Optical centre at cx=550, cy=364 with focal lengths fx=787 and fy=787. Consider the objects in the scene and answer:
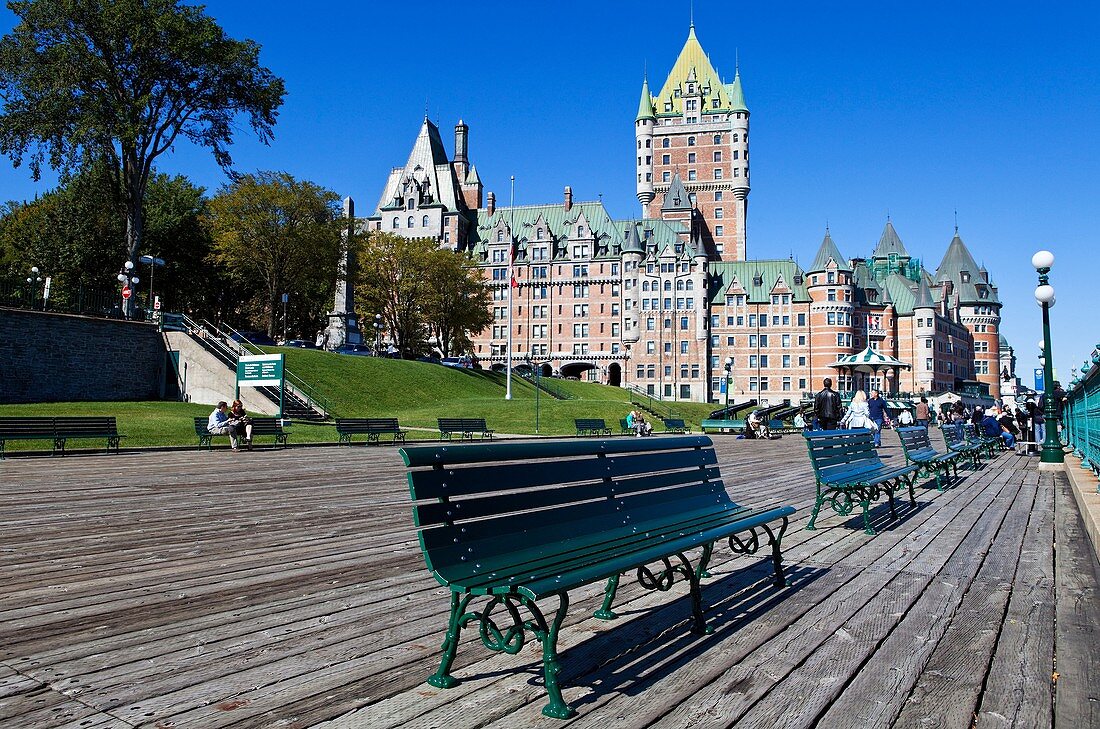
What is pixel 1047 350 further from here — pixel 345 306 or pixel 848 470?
pixel 345 306

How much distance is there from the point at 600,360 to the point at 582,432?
5803 centimetres

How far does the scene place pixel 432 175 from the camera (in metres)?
92.9

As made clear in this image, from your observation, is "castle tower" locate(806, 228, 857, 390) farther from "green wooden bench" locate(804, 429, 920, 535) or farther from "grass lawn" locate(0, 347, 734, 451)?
"green wooden bench" locate(804, 429, 920, 535)

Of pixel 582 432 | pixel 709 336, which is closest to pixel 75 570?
pixel 582 432

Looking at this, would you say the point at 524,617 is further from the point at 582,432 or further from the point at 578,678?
the point at 582,432

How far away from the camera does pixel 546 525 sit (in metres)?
4.31

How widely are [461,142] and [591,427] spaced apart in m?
77.0

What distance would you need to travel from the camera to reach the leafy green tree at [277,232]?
50344mm

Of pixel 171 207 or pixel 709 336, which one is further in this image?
pixel 709 336

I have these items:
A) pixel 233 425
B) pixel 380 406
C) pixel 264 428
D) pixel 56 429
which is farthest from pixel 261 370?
pixel 380 406

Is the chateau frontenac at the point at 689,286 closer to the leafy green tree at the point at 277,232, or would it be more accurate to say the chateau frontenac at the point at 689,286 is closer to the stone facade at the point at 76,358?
the leafy green tree at the point at 277,232

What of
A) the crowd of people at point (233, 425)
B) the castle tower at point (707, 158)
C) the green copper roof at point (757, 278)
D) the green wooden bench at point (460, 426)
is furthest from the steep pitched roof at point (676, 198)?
the crowd of people at point (233, 425)

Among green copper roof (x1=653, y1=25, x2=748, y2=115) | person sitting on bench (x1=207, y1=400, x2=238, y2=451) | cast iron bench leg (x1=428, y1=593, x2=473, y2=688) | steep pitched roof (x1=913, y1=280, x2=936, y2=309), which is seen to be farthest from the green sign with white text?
green copper roof (x1=653, y1=25, x2=748, y2=115)

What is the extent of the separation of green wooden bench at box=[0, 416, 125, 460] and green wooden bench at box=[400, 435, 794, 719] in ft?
55.9
